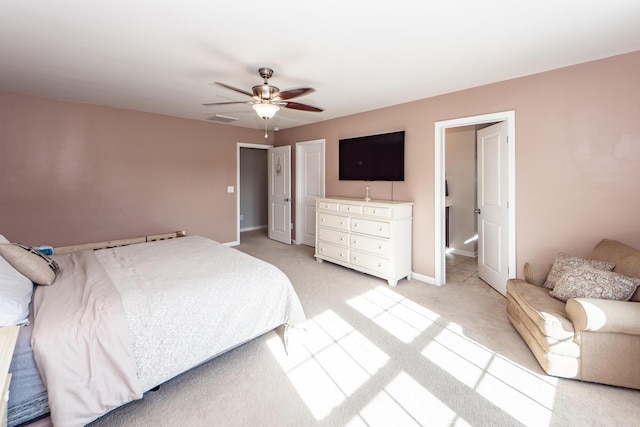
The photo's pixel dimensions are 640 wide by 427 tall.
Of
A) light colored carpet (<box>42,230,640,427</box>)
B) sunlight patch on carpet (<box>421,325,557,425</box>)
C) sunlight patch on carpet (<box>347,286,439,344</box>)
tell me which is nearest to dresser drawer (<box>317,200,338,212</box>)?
sunlight patch on carpet (<box>347,286,439,344</box>)

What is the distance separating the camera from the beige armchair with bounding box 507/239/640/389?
5.72 ft

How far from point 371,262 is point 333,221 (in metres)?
0.88

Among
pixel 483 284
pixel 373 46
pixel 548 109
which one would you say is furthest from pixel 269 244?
pixel 548 109

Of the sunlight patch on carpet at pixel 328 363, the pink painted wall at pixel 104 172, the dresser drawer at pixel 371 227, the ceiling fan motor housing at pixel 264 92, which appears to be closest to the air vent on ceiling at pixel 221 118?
the pink painted wall at pixel 104 172

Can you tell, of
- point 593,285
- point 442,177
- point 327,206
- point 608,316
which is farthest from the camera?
point 327,206

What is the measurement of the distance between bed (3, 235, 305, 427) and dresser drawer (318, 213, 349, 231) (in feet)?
6.28

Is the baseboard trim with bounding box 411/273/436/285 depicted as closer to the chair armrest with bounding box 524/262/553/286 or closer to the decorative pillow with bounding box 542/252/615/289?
the chair armrest with bounding box 524/262/553/286

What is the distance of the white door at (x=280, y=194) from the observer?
5.82m

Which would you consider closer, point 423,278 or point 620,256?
point 620,256

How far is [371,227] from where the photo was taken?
3777 millimetres

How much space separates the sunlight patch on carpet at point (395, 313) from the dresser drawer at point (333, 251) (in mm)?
832

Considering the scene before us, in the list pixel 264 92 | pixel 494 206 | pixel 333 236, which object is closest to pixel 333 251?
pixel 333 236

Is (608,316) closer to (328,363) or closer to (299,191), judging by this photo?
(328,363)

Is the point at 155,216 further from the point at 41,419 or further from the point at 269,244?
the point at 41,419
